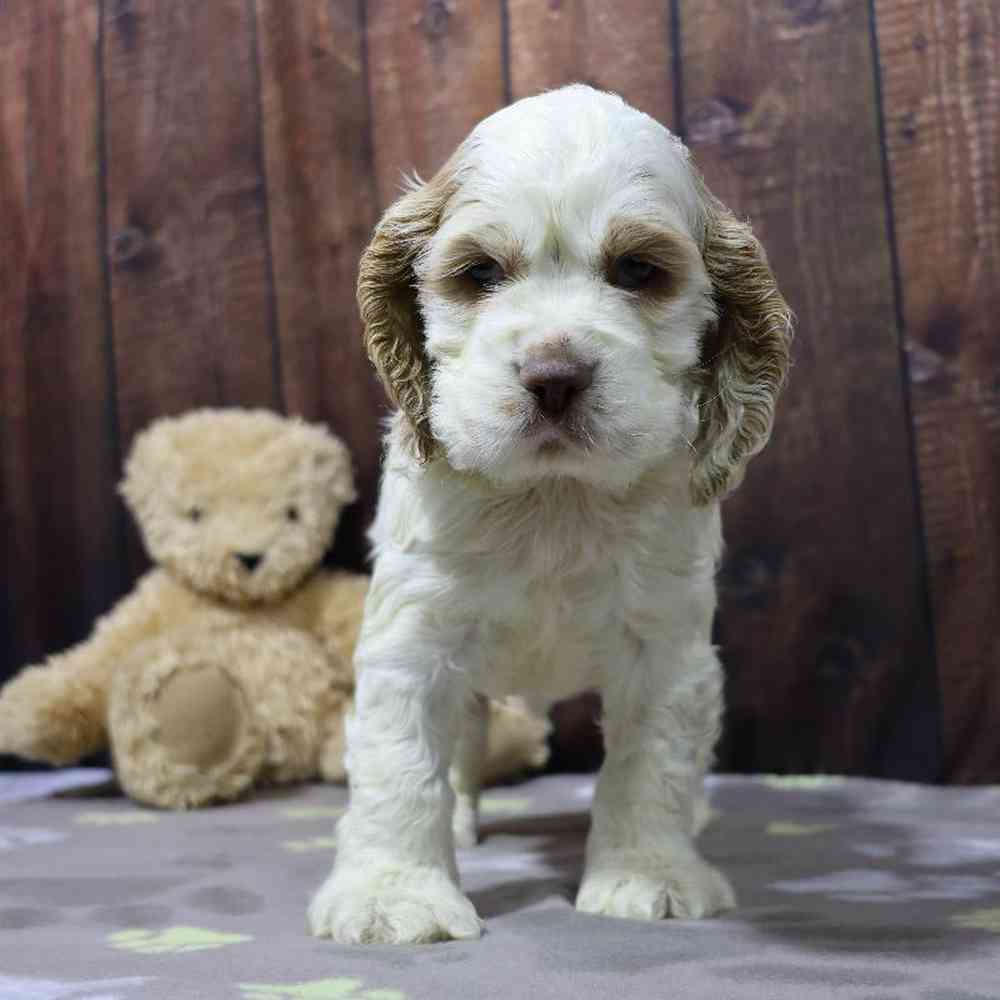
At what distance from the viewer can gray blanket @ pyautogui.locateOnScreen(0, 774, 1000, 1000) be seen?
6.05ft

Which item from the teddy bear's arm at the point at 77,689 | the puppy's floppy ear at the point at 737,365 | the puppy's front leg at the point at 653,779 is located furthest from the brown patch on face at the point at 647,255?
the teddy bear's arm at the point at 77,689

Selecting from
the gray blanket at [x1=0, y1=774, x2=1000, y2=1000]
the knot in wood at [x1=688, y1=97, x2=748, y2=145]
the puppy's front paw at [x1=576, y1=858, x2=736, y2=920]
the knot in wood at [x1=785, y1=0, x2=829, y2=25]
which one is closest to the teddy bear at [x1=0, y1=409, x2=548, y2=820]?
the gray blanket at [x1=0, y1=774, x2=1000, y2=1000]

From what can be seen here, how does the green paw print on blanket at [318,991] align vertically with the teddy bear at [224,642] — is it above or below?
below

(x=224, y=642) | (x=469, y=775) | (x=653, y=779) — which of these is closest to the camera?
(x=653, y=779)

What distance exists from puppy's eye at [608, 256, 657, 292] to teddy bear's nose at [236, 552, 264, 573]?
1.70 metres

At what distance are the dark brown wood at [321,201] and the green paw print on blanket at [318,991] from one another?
2149 mm

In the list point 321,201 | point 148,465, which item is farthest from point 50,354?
point 321,201

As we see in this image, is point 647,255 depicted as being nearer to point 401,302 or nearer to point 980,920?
point 401,302

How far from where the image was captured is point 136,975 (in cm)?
190

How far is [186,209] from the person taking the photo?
3.86 meters

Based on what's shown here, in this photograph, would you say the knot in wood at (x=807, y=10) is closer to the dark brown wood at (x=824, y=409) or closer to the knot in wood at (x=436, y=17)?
the dark brown wood at (x=824, y=409)

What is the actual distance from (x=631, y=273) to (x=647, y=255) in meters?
0.04

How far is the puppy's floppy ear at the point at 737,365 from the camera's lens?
7.50ft

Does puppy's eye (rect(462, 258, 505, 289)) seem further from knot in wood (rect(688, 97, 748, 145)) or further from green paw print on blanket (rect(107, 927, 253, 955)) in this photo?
knot in wood (rect(688, 97, 748, 145))
